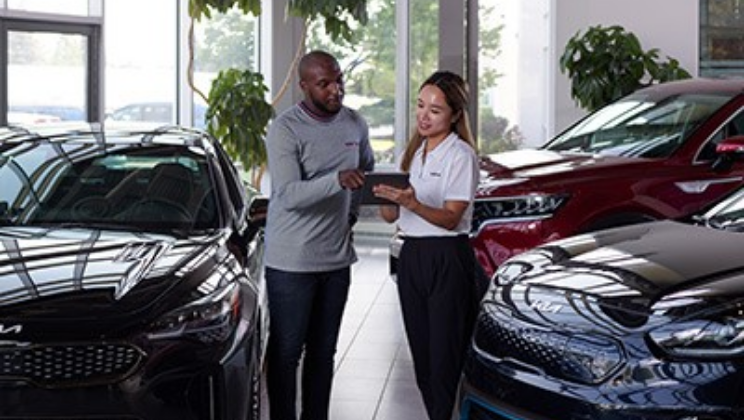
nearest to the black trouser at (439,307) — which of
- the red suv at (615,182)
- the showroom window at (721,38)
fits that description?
the red suv at (615,182)

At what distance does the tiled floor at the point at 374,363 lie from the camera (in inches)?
225

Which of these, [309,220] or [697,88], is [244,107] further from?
[309,220]

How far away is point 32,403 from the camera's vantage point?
145 inches

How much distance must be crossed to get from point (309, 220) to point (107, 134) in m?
1.43

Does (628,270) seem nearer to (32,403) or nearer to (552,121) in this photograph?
(32,403)

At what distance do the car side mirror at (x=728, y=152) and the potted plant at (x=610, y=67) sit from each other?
3698 millimetres

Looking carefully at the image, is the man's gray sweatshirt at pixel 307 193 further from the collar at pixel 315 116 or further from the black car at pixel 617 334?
the black car at pixel 617 334

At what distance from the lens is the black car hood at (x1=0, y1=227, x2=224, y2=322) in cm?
391

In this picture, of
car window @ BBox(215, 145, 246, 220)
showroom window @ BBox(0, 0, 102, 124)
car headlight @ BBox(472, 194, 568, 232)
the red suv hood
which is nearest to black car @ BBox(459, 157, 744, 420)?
car window @ BBox(215, 145, 246, 220)

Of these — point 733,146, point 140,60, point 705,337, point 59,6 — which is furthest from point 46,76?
point 705,337

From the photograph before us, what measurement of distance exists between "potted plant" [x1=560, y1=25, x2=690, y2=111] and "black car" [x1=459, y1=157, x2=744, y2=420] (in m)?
6.41

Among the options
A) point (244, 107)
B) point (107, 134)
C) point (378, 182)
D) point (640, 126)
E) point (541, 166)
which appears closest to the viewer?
point (378, 182)

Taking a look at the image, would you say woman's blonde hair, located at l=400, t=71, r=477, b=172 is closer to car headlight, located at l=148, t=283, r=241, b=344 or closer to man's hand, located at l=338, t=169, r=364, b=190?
man's hand, located at l=338, t=169, r=364, b=190

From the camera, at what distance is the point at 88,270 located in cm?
420
